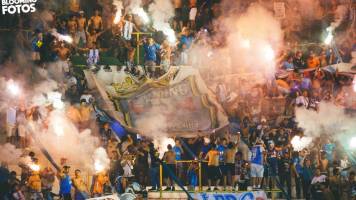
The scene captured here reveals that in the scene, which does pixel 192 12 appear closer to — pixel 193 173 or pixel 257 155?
pixel 257 155

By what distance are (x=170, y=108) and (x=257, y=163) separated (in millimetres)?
2522

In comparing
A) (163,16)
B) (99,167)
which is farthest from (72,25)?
(99,167)

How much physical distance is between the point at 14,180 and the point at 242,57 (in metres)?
6.28

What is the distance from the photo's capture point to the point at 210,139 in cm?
1526

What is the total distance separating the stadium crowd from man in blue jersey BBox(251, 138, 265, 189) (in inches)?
0.7

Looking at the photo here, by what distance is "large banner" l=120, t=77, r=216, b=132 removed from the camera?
1546cm

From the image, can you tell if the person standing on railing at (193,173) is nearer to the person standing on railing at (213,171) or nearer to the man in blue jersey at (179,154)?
the man in blue jersey at (179,154)

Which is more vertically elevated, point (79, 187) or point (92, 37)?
point (92, 37)

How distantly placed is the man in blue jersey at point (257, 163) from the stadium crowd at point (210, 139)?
0.06 feet

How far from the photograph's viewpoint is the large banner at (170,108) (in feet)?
50.7

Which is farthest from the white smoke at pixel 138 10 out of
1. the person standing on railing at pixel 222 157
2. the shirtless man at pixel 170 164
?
the person standing on railing at pixel 222 157

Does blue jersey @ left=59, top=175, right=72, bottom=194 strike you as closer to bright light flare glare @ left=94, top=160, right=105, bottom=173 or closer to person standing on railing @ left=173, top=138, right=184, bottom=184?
bright light flare glare @ left=94, top=160, right=105, bottom=173

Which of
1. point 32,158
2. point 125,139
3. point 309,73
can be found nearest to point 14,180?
point 32,158

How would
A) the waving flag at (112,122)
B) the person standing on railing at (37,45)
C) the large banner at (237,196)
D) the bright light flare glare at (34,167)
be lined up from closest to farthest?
the large banner at (237,196) < the bright light flare glare at (34,167) < the waving flag at (112,122) < the person standing on railing at (37,45)
